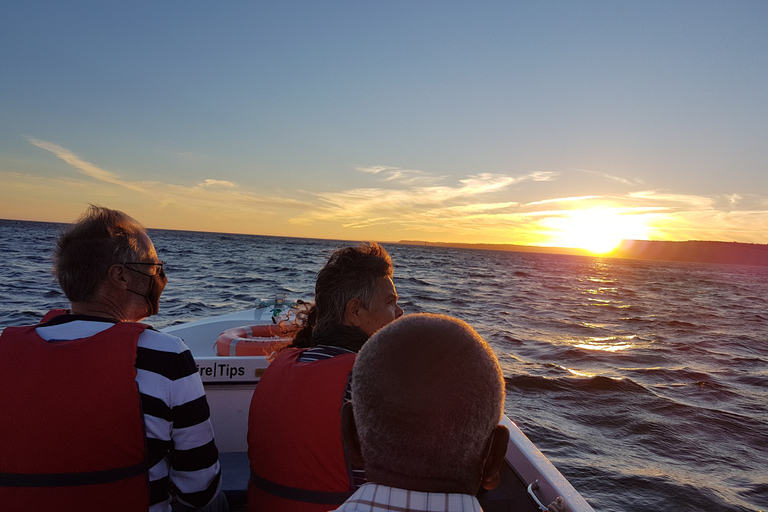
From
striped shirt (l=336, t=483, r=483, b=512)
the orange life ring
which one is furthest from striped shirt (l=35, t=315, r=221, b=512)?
the orange life ring

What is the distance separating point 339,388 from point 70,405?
852 mm

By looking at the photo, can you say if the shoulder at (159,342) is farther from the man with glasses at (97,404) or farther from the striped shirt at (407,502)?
the striped shirt at (407,502)

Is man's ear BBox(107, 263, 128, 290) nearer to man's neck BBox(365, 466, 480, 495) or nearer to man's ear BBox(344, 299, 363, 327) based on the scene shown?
man's ear BBox(344, 299, 363, 327)

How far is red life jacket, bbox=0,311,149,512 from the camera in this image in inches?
60.4

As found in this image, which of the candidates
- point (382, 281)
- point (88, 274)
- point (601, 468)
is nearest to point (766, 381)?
point (601, 468)

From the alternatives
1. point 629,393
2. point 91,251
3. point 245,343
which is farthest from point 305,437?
point 629,393

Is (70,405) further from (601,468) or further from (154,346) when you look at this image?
(601,468)

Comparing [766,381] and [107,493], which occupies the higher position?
[107,493]

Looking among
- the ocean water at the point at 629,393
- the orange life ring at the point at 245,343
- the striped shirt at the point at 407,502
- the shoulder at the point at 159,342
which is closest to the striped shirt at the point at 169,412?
the shoulder at the point at 159,342

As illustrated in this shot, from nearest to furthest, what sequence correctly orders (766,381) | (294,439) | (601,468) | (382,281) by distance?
(294,439) < (382,281) < (601,468) < (766,381)

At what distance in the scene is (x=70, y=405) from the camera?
1540 millimetres

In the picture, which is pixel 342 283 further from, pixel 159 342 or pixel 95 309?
pixel 95 309

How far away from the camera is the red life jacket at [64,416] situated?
153 centimetres

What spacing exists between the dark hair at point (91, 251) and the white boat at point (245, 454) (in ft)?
4.83
